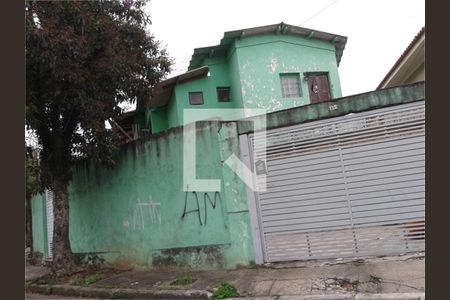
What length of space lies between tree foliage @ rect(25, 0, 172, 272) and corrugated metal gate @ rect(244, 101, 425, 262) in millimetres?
3149

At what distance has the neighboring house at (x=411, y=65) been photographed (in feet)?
37.6

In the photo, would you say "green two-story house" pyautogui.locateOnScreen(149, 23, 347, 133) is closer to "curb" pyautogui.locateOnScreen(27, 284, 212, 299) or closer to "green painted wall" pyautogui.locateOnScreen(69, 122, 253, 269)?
"green painted wall" pyautogui.locateOnScreen(69, 122, 253, 269)

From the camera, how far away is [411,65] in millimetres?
13102

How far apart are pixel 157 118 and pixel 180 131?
8.97 metres

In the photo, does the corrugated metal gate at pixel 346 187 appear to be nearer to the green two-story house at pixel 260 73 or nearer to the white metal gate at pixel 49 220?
the green two-story house at pixel 260 73

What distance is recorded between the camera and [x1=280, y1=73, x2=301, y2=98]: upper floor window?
16141 mm

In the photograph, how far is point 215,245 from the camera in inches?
326

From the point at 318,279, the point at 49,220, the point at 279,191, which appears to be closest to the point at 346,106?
the point at 279,191

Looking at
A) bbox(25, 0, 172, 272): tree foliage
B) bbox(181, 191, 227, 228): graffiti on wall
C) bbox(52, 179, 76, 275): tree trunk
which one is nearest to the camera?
bbox(25, 0, 172, 272): tree foliage

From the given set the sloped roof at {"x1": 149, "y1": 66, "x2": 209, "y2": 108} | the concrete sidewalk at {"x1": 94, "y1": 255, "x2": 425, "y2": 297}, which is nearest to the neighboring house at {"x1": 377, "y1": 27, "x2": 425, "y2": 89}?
the sloped roof at {"x1": 149, "y1": 66, "x2": 209, "y2": 108}

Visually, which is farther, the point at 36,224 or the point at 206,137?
the point at 36,224

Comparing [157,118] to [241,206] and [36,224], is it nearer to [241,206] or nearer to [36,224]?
[36,224]

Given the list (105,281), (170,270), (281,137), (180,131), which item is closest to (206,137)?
(180,131)

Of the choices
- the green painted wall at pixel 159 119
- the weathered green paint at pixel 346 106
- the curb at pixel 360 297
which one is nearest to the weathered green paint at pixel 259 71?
the green painted wall at pixel 159 119
